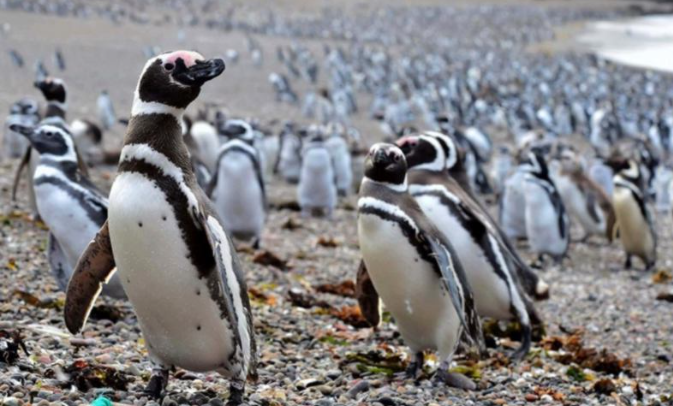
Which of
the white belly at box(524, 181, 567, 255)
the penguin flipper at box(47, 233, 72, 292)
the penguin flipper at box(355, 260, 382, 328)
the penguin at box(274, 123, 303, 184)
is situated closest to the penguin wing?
the penguin flipper at box(355, 260, 382, 328)

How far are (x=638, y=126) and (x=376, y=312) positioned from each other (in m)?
21.2

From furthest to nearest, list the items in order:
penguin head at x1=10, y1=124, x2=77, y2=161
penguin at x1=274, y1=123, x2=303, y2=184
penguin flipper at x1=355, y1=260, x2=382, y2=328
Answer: penguin at x1=274, y1=123, x2=303, y2=184
penguin head at x1=10, y1=124, x2=77, y2=161
penguin flipper at x1=355, y1=260, x2=382, y2=328

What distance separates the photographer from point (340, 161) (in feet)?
43.2

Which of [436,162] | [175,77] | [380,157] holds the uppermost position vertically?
[175,77]

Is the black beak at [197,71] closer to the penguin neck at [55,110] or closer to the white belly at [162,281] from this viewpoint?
the white belly at [162,281]

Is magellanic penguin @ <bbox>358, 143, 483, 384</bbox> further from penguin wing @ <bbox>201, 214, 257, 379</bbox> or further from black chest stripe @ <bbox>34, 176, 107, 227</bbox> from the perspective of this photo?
black chest stripe @ <bbox>34, 176, 107, 227</bbox>

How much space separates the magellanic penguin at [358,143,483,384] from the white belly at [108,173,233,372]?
1.23 metres

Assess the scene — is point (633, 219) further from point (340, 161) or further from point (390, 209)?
point (390, 209)

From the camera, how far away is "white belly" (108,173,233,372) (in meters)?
3.34


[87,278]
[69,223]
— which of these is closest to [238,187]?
[69,223]

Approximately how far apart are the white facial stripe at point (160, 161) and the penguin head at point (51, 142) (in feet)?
8.22

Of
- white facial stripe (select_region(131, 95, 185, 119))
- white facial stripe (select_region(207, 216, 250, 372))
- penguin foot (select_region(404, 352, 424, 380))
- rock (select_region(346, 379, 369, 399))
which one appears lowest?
penguin foot (select_region(404, 352, 424, 380))

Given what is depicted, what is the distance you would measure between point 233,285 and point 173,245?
0.95ft

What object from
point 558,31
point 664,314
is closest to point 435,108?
point 664,314
